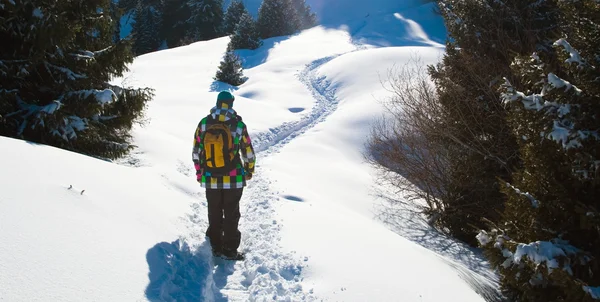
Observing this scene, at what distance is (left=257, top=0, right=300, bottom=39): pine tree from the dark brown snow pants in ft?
139

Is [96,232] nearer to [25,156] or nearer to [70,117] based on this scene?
[25,156]

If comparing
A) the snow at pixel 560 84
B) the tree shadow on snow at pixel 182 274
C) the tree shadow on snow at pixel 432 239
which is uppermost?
the snow at pixel 560 84

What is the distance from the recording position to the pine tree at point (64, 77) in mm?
7145

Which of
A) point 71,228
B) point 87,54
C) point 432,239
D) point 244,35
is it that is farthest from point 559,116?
point 244,35

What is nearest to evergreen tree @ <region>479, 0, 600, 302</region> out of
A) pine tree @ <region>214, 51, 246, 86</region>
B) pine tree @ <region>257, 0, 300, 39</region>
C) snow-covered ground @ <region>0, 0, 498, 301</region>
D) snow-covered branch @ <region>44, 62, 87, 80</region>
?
snow-covered ground @ <region>0, 0, 498, 301</region>

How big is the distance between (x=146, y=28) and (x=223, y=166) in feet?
171

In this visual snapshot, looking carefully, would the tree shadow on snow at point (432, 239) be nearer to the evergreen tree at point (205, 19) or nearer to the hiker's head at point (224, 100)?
the hiker's head at point (224, 100)

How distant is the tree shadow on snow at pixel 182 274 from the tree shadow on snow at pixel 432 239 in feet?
14.8

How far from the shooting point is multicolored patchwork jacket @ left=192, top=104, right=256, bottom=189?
4.96m

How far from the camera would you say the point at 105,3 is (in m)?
8.59

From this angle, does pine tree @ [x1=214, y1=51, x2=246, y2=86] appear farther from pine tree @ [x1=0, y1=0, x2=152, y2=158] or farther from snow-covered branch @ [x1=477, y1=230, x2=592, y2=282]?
snow-covered branch @ [x1=477, y1=230, x2=592, y2=282]

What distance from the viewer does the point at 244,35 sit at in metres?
39.3

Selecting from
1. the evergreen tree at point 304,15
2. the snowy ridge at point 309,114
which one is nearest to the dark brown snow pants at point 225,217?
the snowy ridge at point 309,114

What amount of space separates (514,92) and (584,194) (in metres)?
1.34
